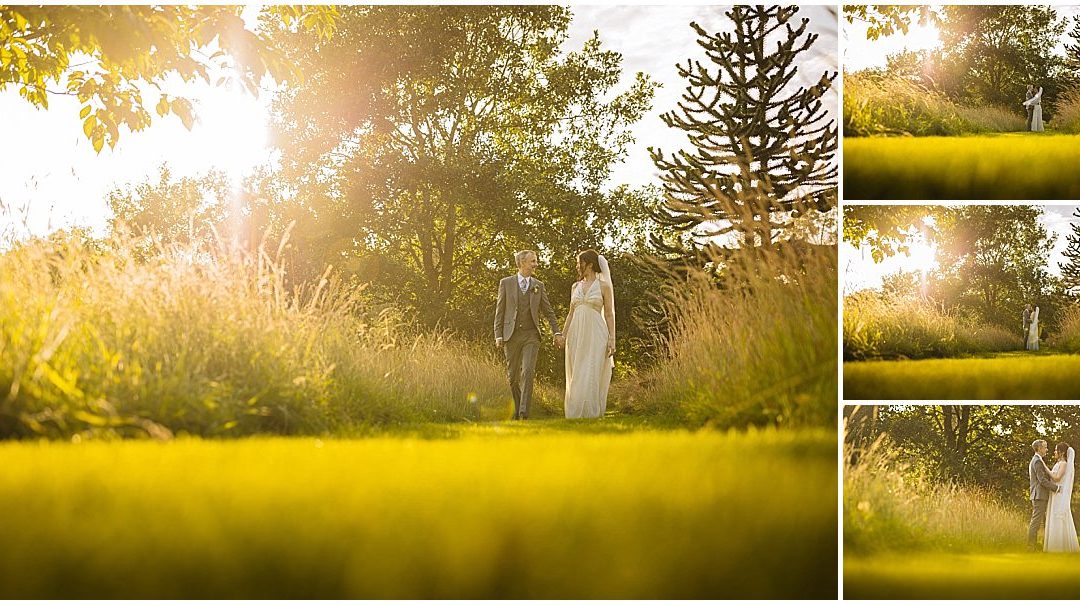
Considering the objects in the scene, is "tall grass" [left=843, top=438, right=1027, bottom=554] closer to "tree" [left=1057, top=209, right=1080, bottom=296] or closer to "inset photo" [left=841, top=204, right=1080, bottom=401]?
"inset photo" [left=841, top=204, right=1080, bottom=401]

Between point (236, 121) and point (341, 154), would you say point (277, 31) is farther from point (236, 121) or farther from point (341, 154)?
point (236, 121)

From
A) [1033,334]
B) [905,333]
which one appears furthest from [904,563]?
[1033,334]

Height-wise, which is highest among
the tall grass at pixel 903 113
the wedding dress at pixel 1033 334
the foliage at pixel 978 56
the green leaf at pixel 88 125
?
the foliage at pixel 978 56

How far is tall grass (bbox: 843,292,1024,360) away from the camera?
2.70m

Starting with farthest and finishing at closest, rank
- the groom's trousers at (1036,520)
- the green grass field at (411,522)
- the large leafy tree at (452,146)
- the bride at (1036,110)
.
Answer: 1. the large leafy tree at (452,146)
2. the groom's trousers at (1036,520)
3. the bride at (1036,110)
4. the green grass field at (411,522)

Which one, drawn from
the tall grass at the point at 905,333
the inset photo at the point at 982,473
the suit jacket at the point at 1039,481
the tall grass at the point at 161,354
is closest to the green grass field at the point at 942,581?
the inset photo at the point at 982,473

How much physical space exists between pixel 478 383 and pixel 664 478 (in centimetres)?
362

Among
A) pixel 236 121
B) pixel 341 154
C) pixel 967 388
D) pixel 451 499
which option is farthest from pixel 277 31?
pixel 967 388

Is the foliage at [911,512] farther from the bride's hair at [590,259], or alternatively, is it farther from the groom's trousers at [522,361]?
the groom's trousers at [522,361]

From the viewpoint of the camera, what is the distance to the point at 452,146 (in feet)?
26.6

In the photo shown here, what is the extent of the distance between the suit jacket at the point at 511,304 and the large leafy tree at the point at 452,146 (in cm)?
216

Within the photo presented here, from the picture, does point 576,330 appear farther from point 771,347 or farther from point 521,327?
point 771,347

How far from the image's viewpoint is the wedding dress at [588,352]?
5.36 m

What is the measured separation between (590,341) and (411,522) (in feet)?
10.5
